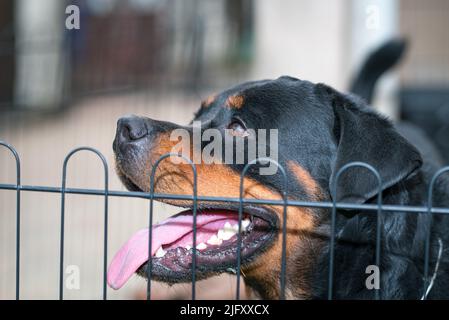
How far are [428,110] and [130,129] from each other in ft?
14.6

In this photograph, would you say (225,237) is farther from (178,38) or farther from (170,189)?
(178,38)

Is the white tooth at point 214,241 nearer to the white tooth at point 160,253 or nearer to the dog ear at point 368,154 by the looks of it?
the white tooth at point 160,253

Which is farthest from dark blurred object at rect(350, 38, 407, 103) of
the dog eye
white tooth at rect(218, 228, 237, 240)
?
white tooth at rect(218, 228, 237, 240)

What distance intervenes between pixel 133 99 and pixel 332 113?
5808 millimetres

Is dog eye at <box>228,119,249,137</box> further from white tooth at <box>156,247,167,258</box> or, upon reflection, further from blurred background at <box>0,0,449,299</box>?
blurred background at <box>0,0,449,299</box>

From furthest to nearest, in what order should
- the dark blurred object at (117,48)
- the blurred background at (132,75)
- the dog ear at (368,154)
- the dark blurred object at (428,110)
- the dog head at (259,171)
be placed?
the dark blurred object at (117,48) < the dark blurred object at (428,110) < the blurred background at (132,75) < the dog head at (259,171) < the dog ear at (368,154)

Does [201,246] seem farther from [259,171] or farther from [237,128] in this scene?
[237,128]

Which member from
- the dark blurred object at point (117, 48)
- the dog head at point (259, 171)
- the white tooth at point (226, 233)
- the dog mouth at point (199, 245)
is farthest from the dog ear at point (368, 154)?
the dark blurred object at point (117, 48)

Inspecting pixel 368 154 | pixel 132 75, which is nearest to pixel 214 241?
pixel 368 154

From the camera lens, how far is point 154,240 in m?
2.55

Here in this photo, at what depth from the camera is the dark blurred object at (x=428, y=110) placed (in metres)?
6.19

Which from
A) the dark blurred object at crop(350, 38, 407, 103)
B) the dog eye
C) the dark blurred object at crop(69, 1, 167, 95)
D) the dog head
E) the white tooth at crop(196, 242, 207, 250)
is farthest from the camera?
the dark blurred object at crop(69, 1, 167, 95)

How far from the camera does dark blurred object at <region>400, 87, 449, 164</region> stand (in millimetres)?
6191

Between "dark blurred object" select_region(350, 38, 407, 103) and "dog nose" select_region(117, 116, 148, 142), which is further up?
"dark blurred object" select_region(350, 38, 407, 103)
